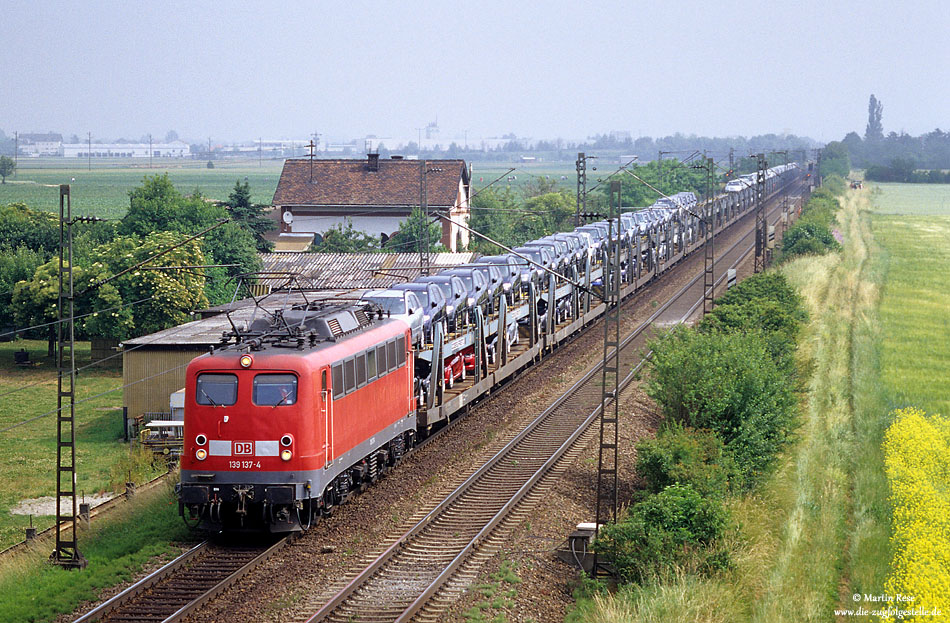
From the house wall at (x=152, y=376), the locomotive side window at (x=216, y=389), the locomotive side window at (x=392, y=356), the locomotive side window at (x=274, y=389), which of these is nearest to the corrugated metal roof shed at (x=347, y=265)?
the house wall at (x=152, y=376)

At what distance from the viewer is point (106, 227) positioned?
61.7m

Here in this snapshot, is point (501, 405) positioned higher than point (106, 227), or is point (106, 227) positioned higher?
point (106, 227)

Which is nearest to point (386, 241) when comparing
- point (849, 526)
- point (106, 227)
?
point (106, 227)

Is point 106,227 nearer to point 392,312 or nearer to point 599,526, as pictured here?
point 392,312

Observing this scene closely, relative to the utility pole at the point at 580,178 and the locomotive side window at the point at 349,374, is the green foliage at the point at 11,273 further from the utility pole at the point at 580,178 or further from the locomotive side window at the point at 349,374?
the locomotive side window at the point at 349,374

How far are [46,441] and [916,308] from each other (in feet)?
144

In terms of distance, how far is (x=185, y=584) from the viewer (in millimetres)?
17703

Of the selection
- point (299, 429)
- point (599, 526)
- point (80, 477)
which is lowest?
point (80, 477)

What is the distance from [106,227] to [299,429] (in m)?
46.4

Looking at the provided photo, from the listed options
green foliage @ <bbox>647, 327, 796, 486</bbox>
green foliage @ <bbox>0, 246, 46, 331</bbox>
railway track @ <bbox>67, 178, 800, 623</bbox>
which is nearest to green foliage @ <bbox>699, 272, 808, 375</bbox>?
green foliage @ <bbox>647, 327, 796, 486</bbox>

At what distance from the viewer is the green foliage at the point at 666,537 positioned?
61.3 ft

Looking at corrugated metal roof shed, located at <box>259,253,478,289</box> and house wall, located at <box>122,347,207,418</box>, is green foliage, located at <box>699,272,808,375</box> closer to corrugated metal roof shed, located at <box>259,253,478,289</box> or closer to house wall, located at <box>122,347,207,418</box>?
corrugated metal roof shed, located at <box>259,253,478,289</box>

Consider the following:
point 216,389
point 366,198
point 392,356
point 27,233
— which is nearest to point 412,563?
point 216,389

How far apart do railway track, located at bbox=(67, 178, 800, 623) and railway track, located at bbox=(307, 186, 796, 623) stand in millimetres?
19
